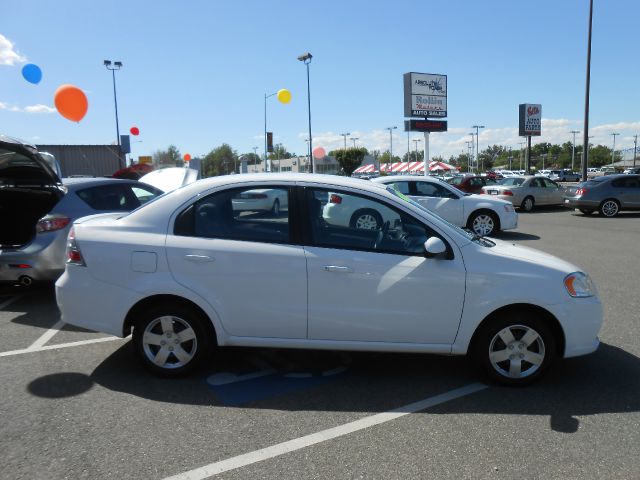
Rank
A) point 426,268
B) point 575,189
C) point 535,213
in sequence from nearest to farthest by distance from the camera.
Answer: point 426,268
point 575,189
point 535,213

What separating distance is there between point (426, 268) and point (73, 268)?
109 inches

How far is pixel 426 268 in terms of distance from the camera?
3.68 metres

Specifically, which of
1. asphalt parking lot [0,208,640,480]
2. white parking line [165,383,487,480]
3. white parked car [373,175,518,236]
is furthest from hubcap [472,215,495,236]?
white parking line [165,383,487,480]

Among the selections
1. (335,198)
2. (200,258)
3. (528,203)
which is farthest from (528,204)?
(200,258)

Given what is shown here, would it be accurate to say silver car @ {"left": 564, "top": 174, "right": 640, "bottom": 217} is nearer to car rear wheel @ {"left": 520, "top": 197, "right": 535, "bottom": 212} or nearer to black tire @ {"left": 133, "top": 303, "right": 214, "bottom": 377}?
car rear wheel @ {"left": 520, "top": 197, "right": 535, "bottom": 212}

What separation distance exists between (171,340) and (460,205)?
9773 mm

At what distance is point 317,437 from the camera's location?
314cm

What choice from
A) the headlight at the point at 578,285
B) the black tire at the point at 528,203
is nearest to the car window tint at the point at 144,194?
the headlight at the point at 578,285

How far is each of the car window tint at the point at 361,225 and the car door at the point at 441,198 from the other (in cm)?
860

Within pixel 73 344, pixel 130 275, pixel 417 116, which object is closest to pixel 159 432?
pixel 130 275

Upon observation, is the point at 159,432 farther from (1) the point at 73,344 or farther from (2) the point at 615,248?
(2) the point at 615,248

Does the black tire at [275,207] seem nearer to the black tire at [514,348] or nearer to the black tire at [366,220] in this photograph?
the black tire at [366,220]

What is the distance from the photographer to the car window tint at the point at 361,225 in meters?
3.79

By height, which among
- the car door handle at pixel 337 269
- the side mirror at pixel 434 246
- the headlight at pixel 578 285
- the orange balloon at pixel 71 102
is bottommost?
the headlight at pixel 578 285
